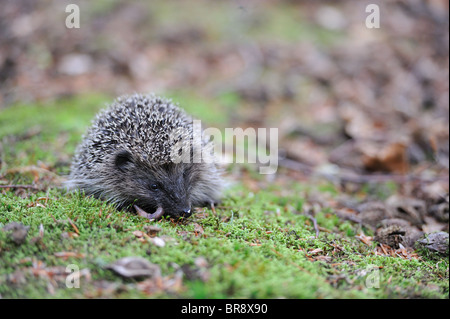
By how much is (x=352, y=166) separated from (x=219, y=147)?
3.45m

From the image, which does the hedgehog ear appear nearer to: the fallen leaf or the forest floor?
the forest floor

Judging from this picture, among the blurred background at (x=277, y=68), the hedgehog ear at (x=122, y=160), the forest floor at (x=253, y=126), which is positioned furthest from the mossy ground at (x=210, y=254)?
the blurred background at (x=277, y=68)

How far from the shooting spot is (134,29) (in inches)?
643

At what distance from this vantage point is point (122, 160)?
646cm

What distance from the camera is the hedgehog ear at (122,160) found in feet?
20.8

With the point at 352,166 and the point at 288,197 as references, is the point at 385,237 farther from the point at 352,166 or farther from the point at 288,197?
the point at 352,166

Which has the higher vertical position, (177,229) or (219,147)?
(219,147)

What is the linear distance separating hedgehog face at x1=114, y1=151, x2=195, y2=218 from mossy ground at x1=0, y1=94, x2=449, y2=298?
1.32 feet

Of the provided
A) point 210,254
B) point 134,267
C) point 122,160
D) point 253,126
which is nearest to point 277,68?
point 253,126

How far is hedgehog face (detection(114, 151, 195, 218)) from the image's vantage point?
5891mm

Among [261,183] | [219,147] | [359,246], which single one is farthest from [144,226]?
[219,147]

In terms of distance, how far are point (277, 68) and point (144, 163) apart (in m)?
9.82

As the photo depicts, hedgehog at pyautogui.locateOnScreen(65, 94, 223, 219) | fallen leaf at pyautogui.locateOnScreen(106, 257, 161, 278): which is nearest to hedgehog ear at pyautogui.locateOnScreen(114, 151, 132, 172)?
hedgehog at pyautogui.locateOnScreen(65, 94, 223, 219)

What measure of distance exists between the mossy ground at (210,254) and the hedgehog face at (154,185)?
15.9 inches
